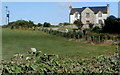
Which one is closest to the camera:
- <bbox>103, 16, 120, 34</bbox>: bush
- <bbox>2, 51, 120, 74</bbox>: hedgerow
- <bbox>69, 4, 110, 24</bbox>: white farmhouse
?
<bbox>2, 51, 120, 74</bbox>: hedgerow

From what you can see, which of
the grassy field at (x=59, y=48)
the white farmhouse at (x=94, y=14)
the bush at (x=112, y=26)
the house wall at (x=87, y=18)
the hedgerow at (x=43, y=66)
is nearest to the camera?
the hedgerow at (x=43, y=66)

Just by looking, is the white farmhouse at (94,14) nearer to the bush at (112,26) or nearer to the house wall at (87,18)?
the house wall at (87,18)

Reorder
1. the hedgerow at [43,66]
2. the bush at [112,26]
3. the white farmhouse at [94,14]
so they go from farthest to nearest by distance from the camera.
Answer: the white farmhouse at [94,14]
the bush at [112,26]
the hedgerow at [43,66]

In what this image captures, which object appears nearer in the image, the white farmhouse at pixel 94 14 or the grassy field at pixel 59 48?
the grassy field at pixel 59 48

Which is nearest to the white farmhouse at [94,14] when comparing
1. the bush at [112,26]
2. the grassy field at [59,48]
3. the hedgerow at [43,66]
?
the bush at [112,26]

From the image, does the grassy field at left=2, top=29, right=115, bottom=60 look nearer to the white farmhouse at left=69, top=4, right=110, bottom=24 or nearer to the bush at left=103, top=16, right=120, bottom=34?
the bush at left=103, top=16, right=120, bottom=34

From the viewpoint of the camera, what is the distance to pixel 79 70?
5383 mm

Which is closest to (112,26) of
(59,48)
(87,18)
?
(59,48)

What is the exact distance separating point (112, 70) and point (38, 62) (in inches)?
58.7

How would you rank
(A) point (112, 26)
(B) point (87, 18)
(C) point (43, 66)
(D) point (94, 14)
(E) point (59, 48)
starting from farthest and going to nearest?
(D) point (94, 14), (B) point (87, 18), (A) point (112, 26), (E) point (59, 48), (C) point (43, 66)

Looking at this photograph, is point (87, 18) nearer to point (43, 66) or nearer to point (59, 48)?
point (59, 48)

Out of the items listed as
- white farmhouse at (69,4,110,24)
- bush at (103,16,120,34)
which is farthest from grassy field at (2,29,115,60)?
white farmhouse at (69,4,110,24)

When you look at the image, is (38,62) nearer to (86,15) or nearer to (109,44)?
(109,44)

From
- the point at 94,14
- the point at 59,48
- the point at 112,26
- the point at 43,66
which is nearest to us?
the point at 43,66
